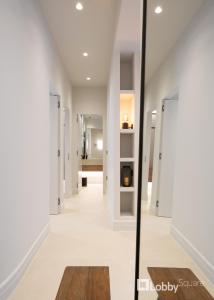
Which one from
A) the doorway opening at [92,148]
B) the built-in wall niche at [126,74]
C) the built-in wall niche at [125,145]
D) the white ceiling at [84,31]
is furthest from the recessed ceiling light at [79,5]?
the doorway opening at [92,148]

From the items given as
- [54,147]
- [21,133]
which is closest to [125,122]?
[54,147]

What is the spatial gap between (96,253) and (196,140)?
7.93 ft

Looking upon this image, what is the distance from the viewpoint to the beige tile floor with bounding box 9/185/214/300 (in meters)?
0.91

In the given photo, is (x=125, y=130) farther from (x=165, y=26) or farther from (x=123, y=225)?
(x=165, y=26)

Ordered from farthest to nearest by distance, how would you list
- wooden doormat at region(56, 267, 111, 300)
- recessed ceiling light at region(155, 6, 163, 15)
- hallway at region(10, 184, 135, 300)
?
hallway at region(10, 184, 135, 300) < wooden doormat at region(56, 267, 111, 300) < recessed ceiling light at region(155, 6, 163, 15)

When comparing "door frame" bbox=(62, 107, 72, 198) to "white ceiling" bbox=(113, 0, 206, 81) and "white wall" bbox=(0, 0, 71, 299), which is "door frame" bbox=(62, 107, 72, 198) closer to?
"white wall" bbox=(0, 0, 71, 299)

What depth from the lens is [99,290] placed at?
1.63 metres

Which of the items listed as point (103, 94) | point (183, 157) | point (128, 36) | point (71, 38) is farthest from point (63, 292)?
point (103, 94)

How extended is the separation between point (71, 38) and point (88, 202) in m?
3.44

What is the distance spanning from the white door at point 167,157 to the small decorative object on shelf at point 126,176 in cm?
256

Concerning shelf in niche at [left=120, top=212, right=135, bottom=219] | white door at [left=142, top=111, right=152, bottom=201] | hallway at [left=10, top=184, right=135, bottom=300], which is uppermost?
white door at [left=142, top=111, right=152, bottom=201]

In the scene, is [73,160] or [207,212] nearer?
[207,212]

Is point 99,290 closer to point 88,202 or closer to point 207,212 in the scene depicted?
point 207,212

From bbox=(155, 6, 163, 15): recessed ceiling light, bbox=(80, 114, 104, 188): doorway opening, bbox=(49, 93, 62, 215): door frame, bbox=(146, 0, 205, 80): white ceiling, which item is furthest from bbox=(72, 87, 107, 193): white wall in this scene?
bbox=(155, 6, 163, 15): recessed ceiling light
